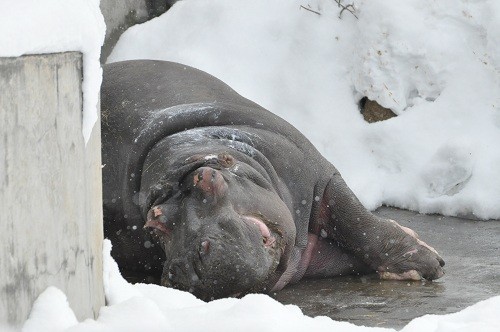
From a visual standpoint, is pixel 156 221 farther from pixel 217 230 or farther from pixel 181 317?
pixel 181 317

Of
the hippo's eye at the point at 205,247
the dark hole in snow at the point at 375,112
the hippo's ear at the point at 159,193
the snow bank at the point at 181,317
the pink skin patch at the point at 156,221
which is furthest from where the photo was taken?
the dark hole in snow at the point at 375,112

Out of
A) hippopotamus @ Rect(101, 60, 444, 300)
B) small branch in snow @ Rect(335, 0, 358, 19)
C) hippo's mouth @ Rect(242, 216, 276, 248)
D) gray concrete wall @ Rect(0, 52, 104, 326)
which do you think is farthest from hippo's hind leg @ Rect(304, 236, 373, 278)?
small branch in snow @ Rect(335, 0, 358, 19)

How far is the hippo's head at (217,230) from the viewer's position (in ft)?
14.8

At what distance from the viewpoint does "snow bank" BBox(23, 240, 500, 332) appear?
3.04 meters

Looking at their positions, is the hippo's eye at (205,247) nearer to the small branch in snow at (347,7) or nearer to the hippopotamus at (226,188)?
the hippopotamus at (226,188)

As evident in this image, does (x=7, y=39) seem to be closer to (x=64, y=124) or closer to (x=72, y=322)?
(x=64, y=124)

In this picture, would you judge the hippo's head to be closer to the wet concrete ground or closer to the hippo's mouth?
the hippo's mouth

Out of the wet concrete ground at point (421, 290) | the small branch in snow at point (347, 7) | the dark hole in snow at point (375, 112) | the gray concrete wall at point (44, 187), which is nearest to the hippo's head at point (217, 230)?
the wet concrete ground at point (421, 290)

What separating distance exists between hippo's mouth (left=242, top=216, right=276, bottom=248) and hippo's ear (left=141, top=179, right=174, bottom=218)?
1.35 feet

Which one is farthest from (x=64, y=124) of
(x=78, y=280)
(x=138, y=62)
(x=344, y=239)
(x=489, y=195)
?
(x=489, y=195)

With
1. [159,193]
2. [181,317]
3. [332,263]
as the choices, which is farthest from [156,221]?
[181,317]

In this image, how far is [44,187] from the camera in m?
3.01

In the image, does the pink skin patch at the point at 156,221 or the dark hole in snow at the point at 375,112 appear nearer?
the pink skin patch at the point at 156,221

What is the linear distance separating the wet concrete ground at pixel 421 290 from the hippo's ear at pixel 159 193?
75cm
